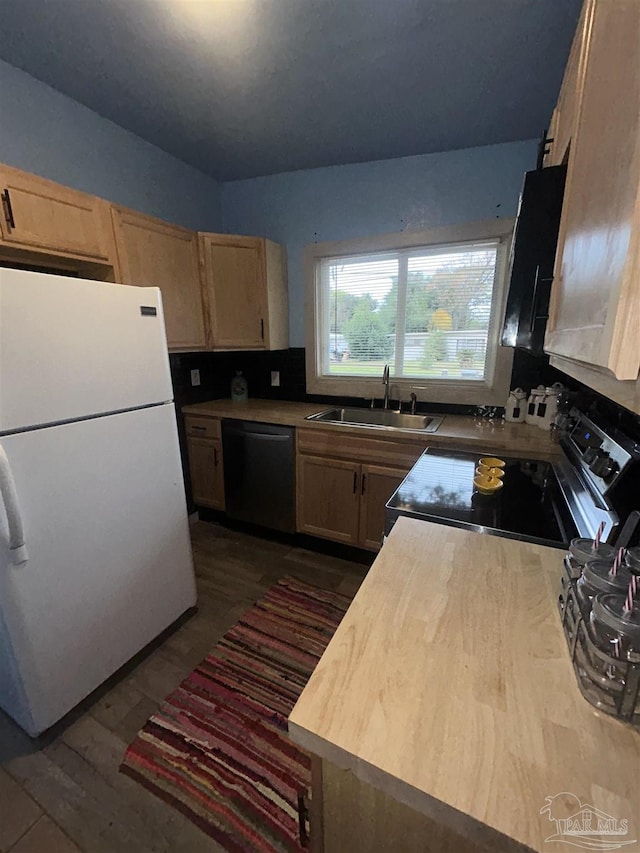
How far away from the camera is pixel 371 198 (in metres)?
2.38

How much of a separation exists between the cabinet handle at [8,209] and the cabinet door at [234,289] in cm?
107

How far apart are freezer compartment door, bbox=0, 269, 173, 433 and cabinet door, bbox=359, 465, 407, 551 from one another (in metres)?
1.24

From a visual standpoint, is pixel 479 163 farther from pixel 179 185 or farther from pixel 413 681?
pixel 413 681

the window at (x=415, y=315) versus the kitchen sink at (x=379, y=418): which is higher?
the window at (x=415, y=315)

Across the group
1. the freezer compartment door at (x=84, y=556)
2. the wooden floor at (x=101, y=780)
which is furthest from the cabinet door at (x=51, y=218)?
the wooden floor at (x=101, y=780)

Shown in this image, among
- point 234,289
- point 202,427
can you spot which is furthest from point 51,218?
point 202,427

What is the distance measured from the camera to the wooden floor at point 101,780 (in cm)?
104

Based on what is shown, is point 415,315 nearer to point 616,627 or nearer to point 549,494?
point 549,494

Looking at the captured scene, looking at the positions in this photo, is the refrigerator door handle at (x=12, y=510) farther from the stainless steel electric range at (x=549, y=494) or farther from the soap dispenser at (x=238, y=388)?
the soap dispenser at (x=238, y=388)

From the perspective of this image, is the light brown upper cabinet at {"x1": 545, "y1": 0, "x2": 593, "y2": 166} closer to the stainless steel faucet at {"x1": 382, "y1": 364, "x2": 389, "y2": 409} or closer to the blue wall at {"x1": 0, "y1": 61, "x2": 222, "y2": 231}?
the stainless steel faucet at {"x1": 382, "y1": 364, "x2": 389, "y2": 409}

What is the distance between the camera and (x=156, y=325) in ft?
4.99

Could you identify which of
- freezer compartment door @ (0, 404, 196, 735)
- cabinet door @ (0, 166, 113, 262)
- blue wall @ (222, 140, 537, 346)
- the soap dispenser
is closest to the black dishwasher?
the soap dispenser

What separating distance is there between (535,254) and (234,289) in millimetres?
1986

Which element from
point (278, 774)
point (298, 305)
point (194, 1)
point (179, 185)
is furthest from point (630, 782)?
point (179, 185)
